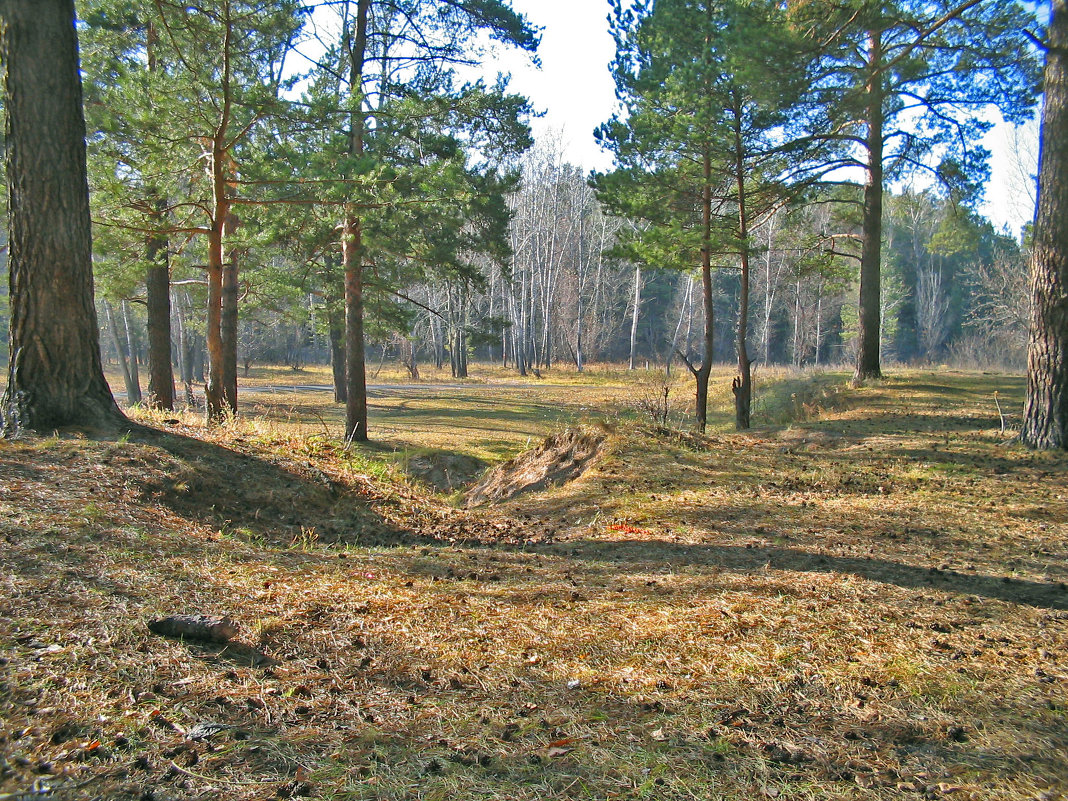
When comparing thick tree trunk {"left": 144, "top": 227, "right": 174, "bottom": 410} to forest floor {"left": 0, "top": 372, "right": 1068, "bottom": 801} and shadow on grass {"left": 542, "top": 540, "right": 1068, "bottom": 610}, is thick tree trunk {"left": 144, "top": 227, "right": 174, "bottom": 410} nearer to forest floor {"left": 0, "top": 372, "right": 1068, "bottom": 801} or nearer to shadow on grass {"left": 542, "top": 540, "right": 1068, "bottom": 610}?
forest floor {"left": 0, "top": 372, "right": 1068, "bottom": 801}

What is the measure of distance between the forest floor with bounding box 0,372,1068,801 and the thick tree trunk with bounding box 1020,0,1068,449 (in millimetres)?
941

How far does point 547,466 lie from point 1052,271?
19.4 ft

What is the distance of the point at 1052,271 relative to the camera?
23.6 feet

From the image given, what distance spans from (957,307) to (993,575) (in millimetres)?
58725

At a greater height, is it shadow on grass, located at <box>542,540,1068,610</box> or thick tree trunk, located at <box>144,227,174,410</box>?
thick tree trunk, located at <box>144,227,174,410</box>

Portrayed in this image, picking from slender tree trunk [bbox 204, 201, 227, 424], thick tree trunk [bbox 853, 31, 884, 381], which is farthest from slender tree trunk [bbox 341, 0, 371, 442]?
thick tree trunk [bbox 853, 31, 884, 381]

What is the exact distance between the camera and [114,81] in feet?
37.0

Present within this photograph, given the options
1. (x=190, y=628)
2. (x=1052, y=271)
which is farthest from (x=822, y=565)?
(x=1052, y=271)

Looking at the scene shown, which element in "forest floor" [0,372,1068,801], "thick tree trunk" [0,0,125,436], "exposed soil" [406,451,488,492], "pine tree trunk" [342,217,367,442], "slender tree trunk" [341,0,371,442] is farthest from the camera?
"pine tree trunk" [342,217,367,442]

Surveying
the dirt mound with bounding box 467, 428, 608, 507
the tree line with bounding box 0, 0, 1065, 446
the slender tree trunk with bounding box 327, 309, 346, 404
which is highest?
the tree line with bounding box 0, 0, 1065, 446

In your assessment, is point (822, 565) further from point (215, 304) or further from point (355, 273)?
point (355, 273)

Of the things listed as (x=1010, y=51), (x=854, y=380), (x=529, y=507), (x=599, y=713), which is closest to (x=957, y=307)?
(x=854, y=380)

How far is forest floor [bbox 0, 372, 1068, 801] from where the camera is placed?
207 cm

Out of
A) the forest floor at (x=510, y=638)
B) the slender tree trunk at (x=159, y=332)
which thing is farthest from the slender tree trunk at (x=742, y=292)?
the slender tree trunk at (x=159, y=332)
